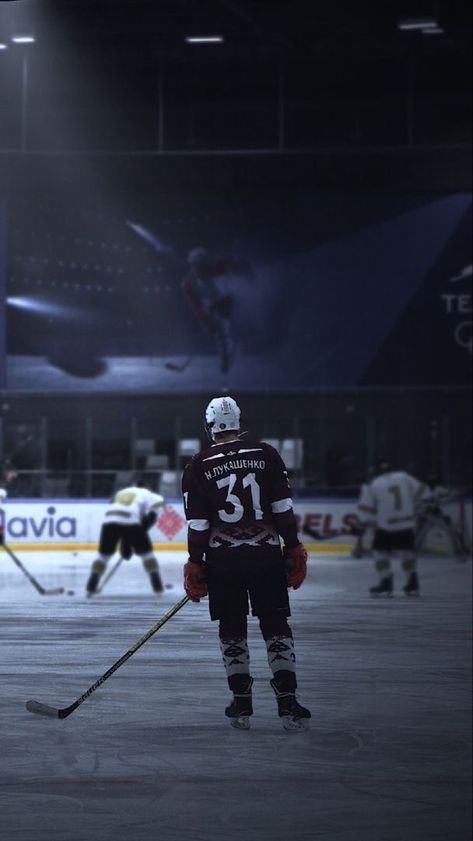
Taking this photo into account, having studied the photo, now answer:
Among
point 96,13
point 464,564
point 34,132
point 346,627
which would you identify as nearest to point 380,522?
point 346,627

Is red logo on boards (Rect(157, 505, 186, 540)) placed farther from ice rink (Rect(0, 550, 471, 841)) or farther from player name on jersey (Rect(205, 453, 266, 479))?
player name on jersey (Rect(205, 453, 266, 479))

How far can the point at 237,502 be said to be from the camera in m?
7.39

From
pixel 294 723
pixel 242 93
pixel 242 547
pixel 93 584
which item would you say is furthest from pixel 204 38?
pixel 294 723

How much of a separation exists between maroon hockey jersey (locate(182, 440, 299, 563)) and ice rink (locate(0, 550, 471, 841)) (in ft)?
2.68

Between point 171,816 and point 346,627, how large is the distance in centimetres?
775

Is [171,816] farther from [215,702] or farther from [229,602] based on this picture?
[215,702]

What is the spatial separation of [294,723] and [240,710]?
0.90 feet

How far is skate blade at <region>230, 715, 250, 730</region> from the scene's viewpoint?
23.1 feet

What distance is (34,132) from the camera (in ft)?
112

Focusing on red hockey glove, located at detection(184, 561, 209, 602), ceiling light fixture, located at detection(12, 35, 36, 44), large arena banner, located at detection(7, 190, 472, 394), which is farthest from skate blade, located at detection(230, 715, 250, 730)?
large arena banner, located at detection(7, 190, 472, 394)

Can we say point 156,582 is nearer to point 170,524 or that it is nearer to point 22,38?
point 170,524

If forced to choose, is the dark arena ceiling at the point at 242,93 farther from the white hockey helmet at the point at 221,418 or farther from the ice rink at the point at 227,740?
the white hockey helmet at the point at 221,418

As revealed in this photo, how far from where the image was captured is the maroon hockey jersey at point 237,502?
24.2ft

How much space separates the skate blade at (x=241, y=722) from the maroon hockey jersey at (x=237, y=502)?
0.75m
